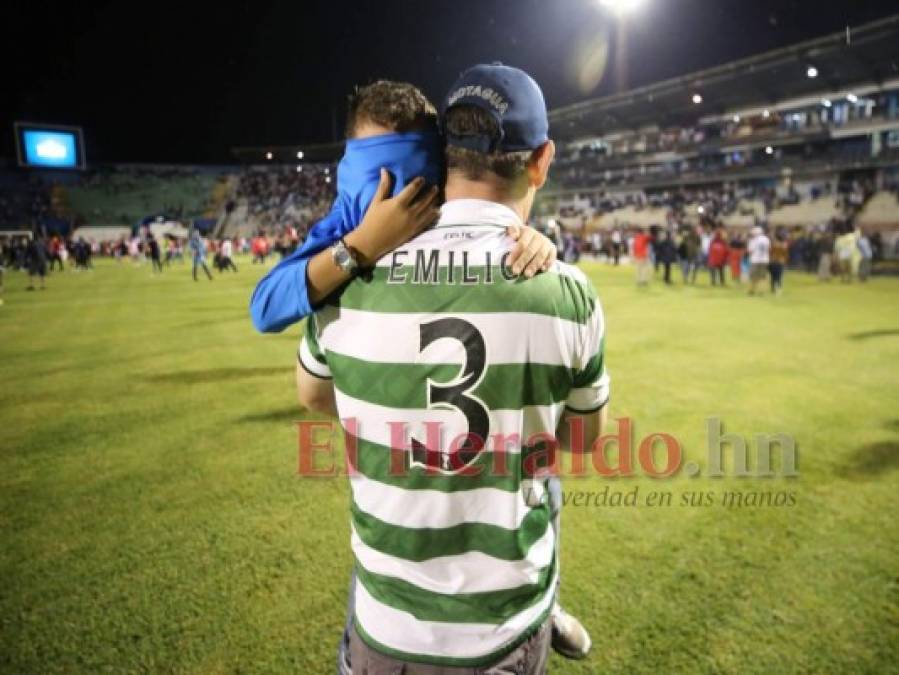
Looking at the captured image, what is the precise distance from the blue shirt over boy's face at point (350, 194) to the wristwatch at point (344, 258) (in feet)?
0.39

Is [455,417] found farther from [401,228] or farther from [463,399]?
[401,228]

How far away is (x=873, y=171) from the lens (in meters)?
35.4

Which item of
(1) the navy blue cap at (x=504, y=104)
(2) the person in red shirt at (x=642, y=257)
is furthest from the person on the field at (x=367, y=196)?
(2) the person in red shirt at (x=642, y=257)

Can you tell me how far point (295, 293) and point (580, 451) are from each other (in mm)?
889

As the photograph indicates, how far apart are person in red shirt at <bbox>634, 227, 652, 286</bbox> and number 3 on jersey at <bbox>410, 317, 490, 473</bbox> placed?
54.0 feet

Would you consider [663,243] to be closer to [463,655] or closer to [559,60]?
[463,655]

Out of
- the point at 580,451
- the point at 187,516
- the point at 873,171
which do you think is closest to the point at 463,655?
the point at 580,451

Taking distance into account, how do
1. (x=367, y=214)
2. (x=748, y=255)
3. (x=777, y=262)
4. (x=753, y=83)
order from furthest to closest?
(x=753, y=83) < (x=748, y=255) < (x=777, y=262) < (x=367, y=214)

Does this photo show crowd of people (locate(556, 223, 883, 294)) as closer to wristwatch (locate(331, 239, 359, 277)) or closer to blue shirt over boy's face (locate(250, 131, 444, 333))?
blue shirt over boy's face (locate(250, 131, 444, 333))

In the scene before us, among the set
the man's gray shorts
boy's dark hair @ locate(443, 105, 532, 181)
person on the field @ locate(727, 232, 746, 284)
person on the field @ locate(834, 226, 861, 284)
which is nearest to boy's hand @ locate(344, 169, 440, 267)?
boy's dark hair @ locate(443, 105, 532, 181)

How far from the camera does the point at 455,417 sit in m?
1.34

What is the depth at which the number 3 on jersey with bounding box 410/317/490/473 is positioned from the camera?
129cm

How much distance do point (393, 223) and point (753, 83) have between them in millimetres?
45841

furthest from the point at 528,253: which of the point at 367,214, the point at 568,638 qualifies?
the point at 568,638
